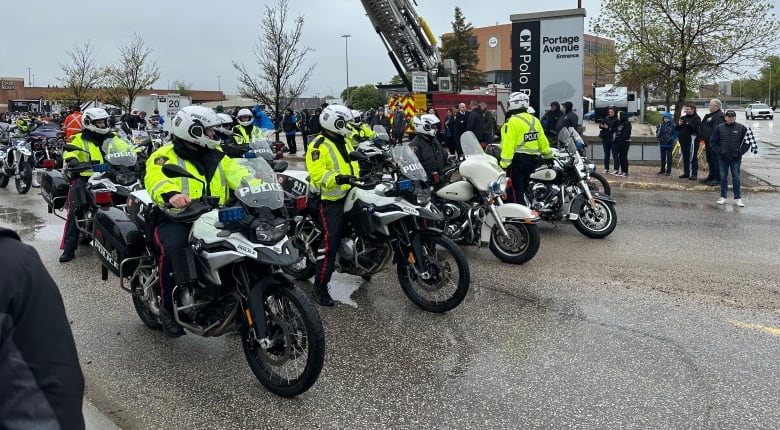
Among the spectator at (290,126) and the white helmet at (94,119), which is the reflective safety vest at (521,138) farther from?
the spectator at (290,126)

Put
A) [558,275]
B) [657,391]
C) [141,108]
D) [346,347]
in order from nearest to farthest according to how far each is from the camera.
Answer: [657,391]
[346,347]
[558,275]
[141,108]

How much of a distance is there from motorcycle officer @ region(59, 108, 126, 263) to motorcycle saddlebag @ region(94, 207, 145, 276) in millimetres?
→ 2718

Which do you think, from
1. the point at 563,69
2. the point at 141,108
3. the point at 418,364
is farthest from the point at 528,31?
the point at 141,108

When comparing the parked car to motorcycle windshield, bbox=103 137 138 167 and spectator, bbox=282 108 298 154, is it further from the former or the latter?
motorcycle windshield, bbox=103 137 138 167

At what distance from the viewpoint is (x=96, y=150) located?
25.6 ft

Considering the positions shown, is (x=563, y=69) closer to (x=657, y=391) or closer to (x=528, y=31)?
(x=528, y=31)

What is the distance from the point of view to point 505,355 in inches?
181

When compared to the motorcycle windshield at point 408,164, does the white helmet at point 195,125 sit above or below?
above

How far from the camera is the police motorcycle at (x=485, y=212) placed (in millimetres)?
6922

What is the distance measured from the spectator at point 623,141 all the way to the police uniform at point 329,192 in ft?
34.6

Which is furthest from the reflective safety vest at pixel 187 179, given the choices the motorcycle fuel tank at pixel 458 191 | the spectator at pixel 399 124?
the spectator at pixel 399 124

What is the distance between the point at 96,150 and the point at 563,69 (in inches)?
483

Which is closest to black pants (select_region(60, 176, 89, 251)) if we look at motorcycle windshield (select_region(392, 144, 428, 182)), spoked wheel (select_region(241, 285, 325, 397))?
motorcycle windshield (select_region(392, 144, 428, 182))

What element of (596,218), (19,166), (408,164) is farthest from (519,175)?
(19,166)
